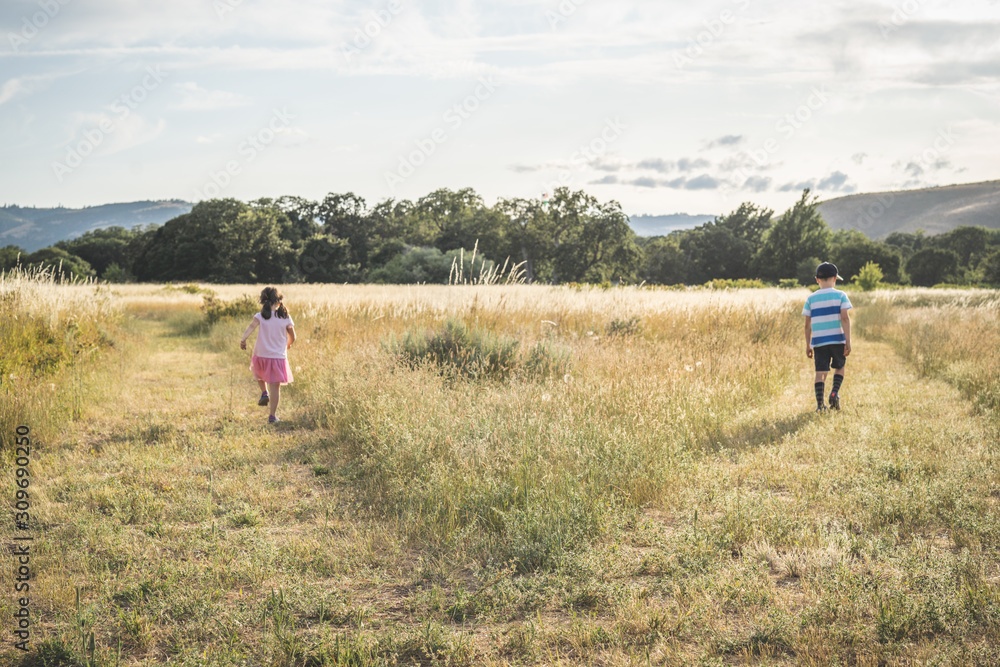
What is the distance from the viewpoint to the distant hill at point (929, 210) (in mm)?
153125

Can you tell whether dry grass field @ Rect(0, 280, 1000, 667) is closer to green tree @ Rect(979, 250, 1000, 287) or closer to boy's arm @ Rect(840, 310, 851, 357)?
boy's arm @ Rect(840, 310, 851, 357)

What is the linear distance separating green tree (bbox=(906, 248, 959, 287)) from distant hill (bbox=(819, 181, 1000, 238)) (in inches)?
3349

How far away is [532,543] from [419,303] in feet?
30.3

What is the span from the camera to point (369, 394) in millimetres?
6562

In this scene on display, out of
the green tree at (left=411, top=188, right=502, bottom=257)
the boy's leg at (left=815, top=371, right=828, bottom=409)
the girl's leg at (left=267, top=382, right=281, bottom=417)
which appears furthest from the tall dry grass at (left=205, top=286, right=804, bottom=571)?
the green tree at (left=411, top=188, right=502, bottom=257)

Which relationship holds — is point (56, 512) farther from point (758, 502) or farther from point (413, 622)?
point (758, 502)

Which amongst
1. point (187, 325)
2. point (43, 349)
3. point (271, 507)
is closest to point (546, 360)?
point (271, 507)

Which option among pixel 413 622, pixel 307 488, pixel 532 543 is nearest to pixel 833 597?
pixel 532 543

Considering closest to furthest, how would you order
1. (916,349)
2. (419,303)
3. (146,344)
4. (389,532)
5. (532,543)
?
(532,543)
(389,532)
(916,349)
(419,303)
(146,344)

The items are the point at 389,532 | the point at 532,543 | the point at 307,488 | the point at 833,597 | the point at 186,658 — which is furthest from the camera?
the point at 307,488

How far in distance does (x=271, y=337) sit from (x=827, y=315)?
732cm

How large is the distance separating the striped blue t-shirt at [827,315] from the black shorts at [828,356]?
0.06 meters

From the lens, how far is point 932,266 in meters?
66.2

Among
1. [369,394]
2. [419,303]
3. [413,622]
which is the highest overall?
[419,303]
